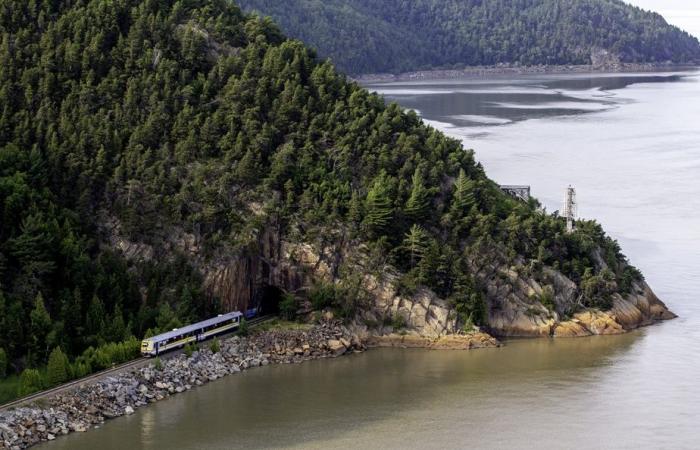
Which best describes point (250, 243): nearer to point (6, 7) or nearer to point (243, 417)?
point (243, 417)

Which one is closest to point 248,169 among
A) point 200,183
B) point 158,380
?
point 200,183

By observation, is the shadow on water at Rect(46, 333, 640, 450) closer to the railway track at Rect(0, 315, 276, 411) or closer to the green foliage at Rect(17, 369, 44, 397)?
the railway track at Rect(0, 315, 276, 411)

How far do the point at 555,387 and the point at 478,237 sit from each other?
13052 millimetres

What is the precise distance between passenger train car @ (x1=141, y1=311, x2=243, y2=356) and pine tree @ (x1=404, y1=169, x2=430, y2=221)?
12310 mm

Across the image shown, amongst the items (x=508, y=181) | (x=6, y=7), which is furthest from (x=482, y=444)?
(x=508, y=181)

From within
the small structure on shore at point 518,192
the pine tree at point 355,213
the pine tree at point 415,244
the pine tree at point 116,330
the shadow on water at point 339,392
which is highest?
the pine tree at point 355,213

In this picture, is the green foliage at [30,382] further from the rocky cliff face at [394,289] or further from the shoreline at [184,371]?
the rocky cliff face at [394,289]

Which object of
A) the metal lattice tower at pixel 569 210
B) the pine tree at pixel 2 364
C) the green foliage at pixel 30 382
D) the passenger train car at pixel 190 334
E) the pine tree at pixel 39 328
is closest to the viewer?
the green foliage at pixel 30 382

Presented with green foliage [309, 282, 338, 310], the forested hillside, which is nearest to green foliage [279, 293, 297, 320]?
the forested hillside

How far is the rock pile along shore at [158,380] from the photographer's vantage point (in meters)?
47.7

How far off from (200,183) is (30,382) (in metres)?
18.7

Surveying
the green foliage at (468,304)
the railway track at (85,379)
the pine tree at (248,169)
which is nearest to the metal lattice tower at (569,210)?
the green foliage at (468,304)

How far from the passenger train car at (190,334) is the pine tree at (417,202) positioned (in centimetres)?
1231

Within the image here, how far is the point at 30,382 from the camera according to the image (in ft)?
165
